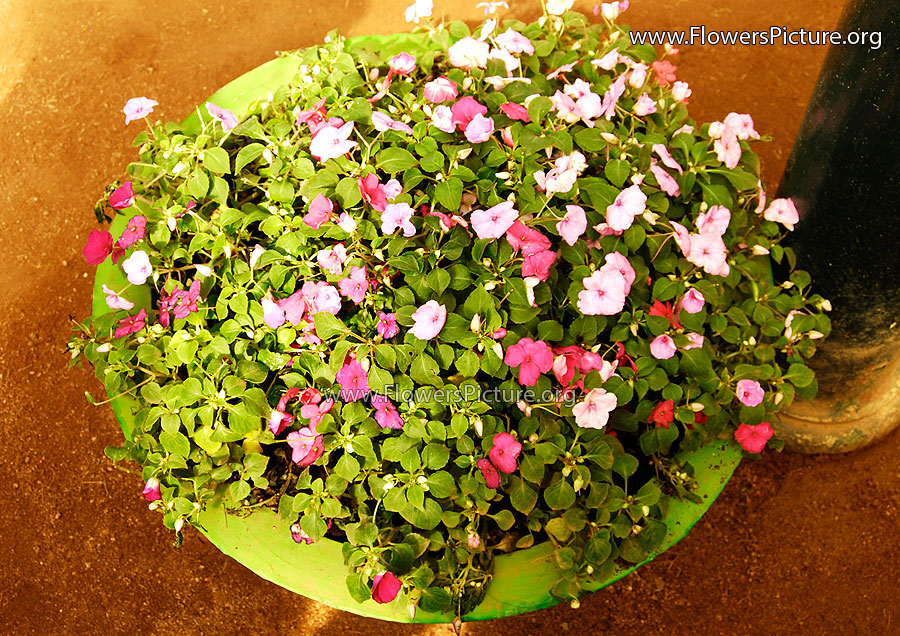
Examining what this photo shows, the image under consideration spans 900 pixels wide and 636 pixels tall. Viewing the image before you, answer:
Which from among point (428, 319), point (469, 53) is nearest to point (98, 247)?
point (428, 319)

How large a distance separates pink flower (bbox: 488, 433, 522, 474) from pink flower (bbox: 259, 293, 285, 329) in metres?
0.48

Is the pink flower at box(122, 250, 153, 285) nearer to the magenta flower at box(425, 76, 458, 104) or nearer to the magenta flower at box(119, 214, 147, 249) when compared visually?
the magenta flower at box(119, 214, 147, 249)

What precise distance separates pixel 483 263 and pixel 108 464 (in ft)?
4.95

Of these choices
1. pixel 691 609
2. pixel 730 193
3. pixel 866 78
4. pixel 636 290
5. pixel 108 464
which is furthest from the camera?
pixel 108 464

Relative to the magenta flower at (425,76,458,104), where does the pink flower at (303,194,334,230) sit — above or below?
below

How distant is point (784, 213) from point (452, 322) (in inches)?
31.4

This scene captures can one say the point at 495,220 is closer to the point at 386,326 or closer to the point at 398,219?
the point at 398,219

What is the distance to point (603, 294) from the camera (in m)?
1.42

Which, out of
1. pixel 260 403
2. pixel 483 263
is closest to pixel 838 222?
pixel 483 263

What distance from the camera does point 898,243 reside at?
5.36 feet

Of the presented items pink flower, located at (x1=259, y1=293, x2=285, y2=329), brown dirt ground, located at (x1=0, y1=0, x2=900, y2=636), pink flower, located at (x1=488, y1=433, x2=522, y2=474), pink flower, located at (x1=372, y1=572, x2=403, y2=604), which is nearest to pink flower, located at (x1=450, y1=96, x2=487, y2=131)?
pink flower, located at (x1=259, y1=293, x2=285, y2=329)

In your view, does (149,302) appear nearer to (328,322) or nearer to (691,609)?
(328,322)

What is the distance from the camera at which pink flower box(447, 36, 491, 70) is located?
164 cm

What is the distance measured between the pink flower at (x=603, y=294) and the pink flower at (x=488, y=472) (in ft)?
1.11
